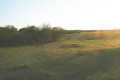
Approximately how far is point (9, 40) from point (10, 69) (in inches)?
719

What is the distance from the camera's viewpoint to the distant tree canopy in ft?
105

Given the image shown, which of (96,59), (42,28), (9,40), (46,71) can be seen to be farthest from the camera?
(42,28)

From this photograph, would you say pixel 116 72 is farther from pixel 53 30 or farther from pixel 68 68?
pixel 53 30

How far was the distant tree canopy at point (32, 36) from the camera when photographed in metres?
32.0

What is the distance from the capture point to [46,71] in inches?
535

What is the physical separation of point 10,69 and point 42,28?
67.5 ft

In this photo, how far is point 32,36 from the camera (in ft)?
111

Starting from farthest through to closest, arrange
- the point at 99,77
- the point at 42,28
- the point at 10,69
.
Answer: the point at 42,28 < the point at 10,69 < the point at 99,77

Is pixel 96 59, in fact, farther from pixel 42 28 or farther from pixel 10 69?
pixel 42 28

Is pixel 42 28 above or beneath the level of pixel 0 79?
above

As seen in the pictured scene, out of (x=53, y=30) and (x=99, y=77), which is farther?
(x=53, y=30)

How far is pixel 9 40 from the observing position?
32250mm

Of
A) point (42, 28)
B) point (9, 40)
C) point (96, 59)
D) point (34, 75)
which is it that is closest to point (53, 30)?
point (42, 28)

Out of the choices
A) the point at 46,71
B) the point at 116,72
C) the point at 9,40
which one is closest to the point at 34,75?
the point at 46,71
